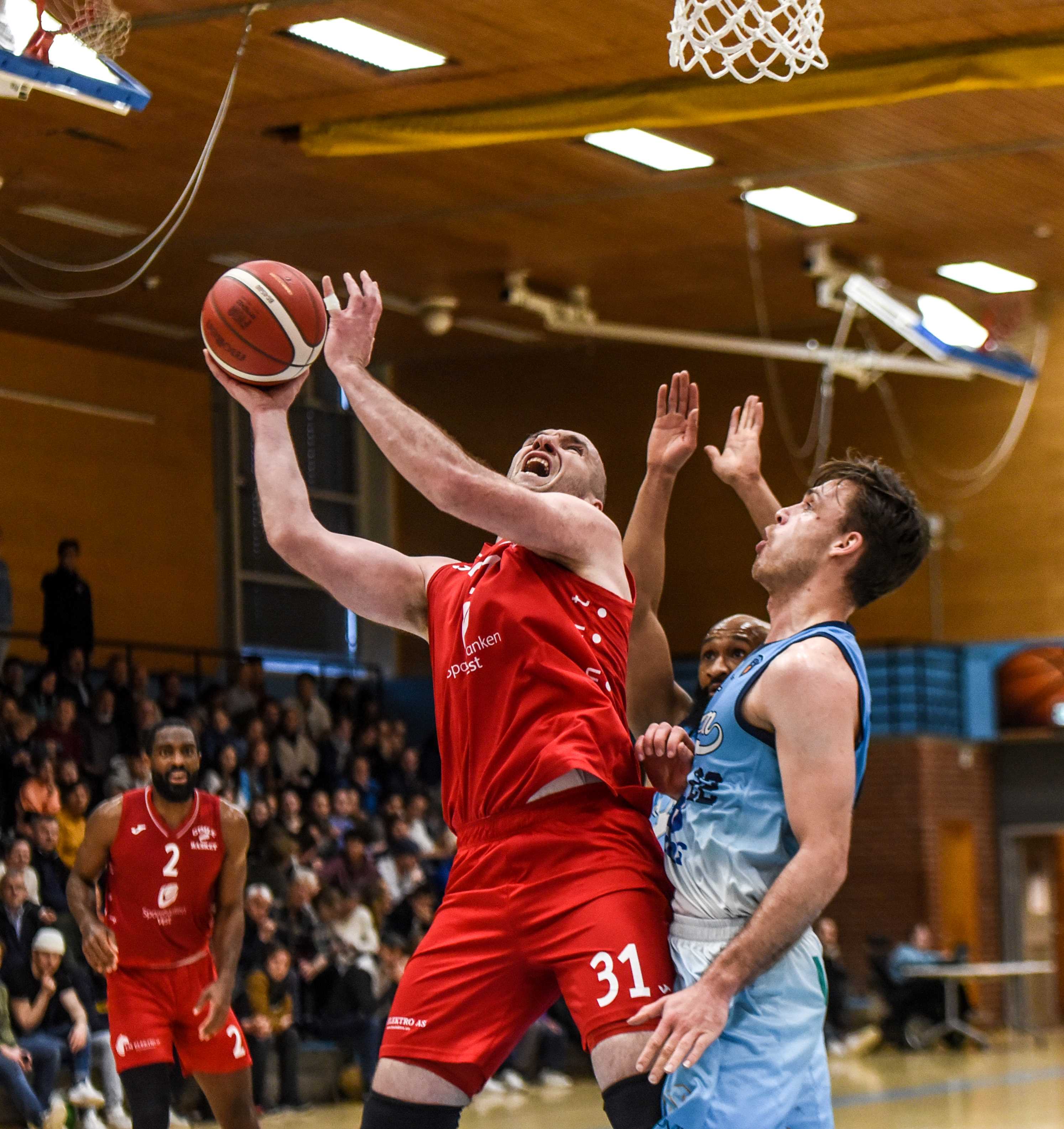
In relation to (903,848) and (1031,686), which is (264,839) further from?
(1031,686)

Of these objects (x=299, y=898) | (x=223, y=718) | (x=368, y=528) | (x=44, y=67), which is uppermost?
(x=44, y=67)

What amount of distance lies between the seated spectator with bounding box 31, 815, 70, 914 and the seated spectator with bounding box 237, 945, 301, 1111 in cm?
150

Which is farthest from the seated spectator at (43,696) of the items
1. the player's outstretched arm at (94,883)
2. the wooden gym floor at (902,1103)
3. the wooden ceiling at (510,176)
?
the player's outstretched arm at (94,883)

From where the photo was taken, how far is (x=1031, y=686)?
21781 millimetres

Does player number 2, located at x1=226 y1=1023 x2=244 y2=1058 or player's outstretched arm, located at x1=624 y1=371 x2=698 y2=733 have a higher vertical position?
player's outstretched arm, located at x1=624 y1=371 x2=698 y2=733

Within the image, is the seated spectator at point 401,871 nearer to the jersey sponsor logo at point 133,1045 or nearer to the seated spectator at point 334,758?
the seated spectator at point 334,758

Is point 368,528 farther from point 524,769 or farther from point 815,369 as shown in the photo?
point 524,769

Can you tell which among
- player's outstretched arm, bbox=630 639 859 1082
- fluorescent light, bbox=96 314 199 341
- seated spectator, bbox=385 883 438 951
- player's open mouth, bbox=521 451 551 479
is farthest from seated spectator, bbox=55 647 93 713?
player's outstretched arm, bbox=630 639 859 1082

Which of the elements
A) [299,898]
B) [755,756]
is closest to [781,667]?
[755,756]

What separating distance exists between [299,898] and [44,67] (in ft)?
24.7

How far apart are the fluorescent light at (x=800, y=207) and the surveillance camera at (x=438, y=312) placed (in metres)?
4.13

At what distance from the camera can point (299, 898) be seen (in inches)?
558

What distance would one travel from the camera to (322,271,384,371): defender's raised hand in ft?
14.1

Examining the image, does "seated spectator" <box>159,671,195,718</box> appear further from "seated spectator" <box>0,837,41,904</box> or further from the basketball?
the basketball
